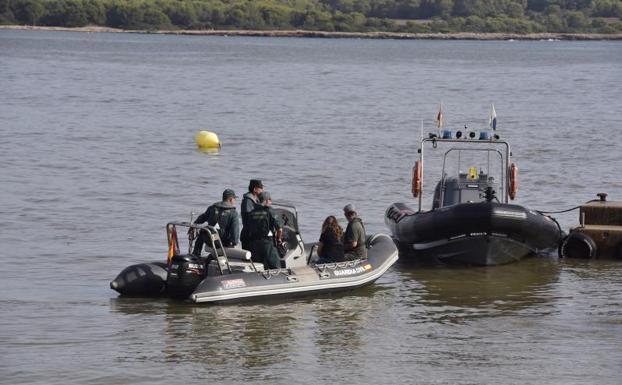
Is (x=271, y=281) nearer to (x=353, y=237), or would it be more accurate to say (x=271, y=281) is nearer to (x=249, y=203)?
(x=249, y=203)

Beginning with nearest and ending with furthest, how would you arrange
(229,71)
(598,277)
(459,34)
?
1. (598,277)
2. (229,71)
3. (459,34)

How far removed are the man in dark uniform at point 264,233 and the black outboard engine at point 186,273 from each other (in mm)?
713

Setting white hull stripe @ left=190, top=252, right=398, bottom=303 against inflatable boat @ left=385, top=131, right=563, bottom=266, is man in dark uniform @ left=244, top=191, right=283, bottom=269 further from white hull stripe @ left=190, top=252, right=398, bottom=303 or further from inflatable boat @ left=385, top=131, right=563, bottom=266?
inflatable boat @ left=385, top=131, right=563, bottom=266

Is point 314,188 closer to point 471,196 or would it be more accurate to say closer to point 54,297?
point 471,196

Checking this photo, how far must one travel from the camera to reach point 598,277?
1834 cm

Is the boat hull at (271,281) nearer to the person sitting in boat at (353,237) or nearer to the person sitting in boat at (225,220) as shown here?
the person sitting in boat at (353,237)

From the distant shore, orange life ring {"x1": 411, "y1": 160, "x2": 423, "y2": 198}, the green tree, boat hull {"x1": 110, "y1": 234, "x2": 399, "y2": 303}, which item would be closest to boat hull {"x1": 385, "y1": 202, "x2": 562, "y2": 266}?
orange life ring {"x1": 411, "y1": 160, "x2": 423, "y2": 198}

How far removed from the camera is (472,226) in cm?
1809

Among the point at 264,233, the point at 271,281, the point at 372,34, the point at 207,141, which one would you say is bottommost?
the point at 372,34

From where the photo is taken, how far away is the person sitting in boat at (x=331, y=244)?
16531 millimetres

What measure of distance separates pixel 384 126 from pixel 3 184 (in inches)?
754

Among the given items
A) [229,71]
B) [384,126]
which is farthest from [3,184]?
[229,71]

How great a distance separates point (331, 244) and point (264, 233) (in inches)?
45.2

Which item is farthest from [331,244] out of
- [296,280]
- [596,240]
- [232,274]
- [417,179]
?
[596,240]
